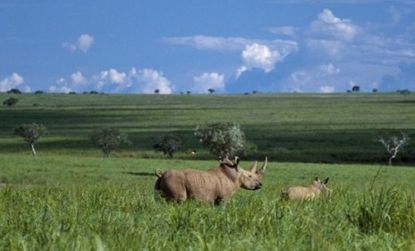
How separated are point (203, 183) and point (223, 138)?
56.8 metres

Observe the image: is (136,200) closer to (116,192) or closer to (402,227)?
(116,192)

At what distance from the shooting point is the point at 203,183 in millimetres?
16562

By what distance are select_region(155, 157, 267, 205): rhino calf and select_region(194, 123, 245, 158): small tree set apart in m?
54.4

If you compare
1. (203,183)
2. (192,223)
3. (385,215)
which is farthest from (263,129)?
(192,223)

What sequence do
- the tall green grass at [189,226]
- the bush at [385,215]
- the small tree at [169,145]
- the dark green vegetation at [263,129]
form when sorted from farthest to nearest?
the dark green vegetation at [263,129] → the small tree at [169,145] → the bush at [385,215] → the tall green grass at [189,226]

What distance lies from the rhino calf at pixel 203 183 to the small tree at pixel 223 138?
179 feet

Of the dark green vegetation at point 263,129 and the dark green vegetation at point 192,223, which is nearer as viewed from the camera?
the dark green vegetation at point 192,223

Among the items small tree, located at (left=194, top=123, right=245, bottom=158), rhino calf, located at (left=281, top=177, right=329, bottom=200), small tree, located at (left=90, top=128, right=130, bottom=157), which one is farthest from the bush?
small tree, located at (left=90, top=128, right=130, bottom=157)

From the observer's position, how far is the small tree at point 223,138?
239 feet

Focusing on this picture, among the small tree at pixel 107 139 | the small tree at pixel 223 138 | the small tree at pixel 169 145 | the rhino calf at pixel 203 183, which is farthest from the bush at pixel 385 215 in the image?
the small tree at pixel 107 139

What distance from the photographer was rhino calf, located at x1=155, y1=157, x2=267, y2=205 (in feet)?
52.6

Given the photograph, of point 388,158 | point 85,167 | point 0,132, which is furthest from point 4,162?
point 0,132

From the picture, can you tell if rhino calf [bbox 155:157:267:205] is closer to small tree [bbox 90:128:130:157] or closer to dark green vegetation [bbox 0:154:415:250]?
dark green vegetation [bbox 0:154:415:250]

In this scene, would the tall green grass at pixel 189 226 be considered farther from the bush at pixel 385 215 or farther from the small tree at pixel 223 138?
the small tree at pixel 223 138
